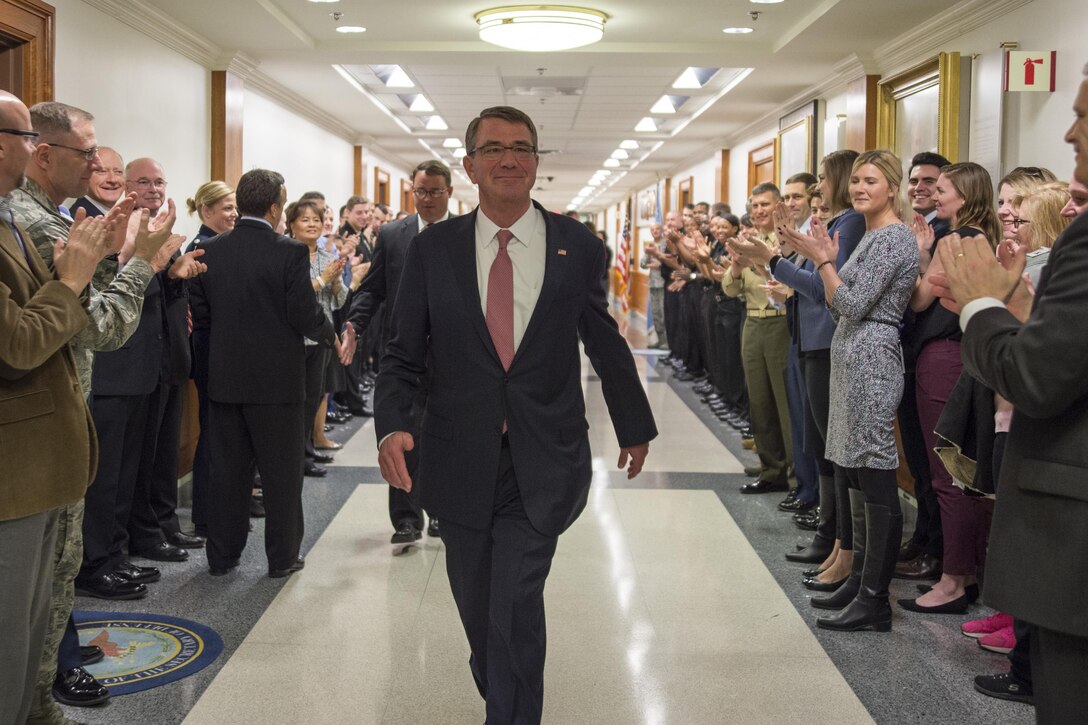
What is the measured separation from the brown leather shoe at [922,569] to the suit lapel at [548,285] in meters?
2.62

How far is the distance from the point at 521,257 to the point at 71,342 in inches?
49.5

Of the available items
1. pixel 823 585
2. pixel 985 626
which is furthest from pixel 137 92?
pixel 985 626

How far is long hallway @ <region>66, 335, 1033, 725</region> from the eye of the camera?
3188 mm

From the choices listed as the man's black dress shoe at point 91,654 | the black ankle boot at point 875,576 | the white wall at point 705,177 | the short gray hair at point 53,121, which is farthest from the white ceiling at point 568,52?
the man's black dress shoe at point 91,654

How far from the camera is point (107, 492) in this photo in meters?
4.20

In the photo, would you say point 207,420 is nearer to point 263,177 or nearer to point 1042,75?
point 263,177

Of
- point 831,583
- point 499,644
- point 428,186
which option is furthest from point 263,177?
point 831,583

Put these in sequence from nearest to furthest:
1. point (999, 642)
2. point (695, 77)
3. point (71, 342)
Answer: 1. point (71, 342)
2. point (999, 642)
3. point (695, 77)

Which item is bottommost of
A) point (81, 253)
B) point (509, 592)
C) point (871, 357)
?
point (509, 592)

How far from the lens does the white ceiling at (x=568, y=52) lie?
23.3 ft

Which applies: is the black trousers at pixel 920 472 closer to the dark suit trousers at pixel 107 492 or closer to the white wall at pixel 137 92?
the dark suit trousers at pixel 107 492

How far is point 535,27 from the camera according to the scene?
7.45 metres

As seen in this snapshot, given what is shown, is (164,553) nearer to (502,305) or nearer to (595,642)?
(595,642)

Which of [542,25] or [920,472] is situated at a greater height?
[542,25]
